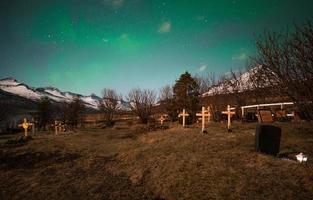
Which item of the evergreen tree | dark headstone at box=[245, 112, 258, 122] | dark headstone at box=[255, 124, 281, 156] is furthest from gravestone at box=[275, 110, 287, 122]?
dark headstone at box=[255, 124, 281, 156]

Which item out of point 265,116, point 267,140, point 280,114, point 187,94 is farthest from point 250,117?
point 267,140

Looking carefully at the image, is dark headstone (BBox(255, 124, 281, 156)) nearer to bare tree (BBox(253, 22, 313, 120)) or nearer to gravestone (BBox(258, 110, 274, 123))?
bare tree (BBox(253, 22, 313, 120))

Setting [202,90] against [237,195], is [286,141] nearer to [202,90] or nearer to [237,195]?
[237,195]

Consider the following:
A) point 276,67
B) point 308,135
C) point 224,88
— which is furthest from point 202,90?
point 276,67

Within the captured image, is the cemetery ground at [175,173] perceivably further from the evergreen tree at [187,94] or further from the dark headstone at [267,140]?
the evergreen tree at [187,94]

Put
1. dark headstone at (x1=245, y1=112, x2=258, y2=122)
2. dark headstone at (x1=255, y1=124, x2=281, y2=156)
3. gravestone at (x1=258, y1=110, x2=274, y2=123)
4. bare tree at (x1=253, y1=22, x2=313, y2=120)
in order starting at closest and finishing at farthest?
bare tree at (x1=253, y1=22, x2=313, y2=120), dark headstone at (x1=255, y1=124, x2=281, y2=156), gravestone at (x1=258, y1=110, x2=274, y2=123), dark headstone at (x1=245, y1=112, x2=258, y2=122)

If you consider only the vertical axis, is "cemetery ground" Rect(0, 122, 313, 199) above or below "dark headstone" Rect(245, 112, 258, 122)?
below

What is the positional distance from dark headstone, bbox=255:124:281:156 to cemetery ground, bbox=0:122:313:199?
584 mm

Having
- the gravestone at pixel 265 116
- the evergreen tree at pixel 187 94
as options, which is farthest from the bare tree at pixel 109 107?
the gravestone at pixel 265 116

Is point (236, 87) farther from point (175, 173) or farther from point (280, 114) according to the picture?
point (175, 173)

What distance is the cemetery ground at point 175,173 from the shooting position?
7.25m

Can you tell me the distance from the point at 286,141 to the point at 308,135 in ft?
7.33

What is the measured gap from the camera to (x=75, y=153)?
1611 centimetres

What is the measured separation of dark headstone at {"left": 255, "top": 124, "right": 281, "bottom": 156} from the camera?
34.1 feet
